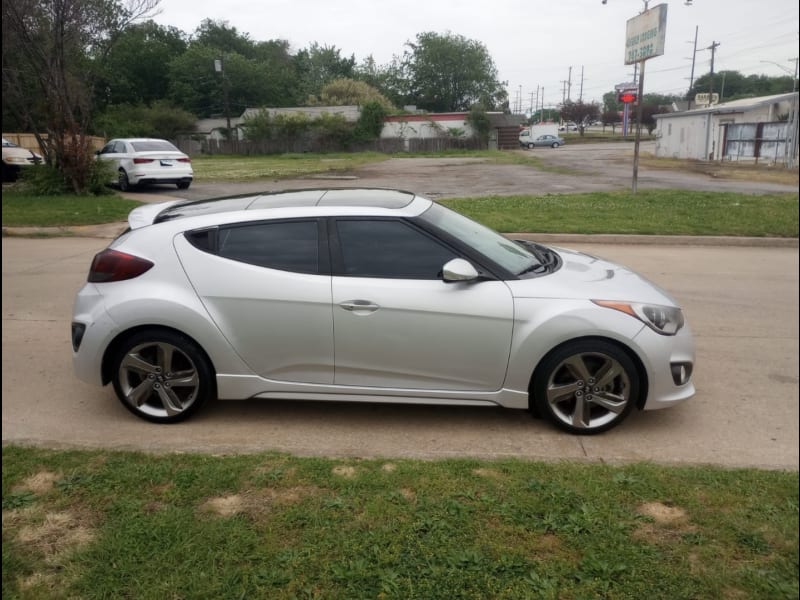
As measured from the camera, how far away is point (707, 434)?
4.09 meters

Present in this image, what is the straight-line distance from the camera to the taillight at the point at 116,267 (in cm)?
426

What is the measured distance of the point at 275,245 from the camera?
4234 mm

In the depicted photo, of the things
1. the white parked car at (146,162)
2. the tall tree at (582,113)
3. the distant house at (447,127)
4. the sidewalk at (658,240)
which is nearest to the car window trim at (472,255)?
the sidewalk at (658,240)

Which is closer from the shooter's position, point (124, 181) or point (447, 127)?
point (124, 181)

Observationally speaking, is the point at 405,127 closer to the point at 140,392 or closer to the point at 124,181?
the point at 124,181

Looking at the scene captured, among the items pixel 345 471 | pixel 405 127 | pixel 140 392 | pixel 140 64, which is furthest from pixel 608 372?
pixel 405 127

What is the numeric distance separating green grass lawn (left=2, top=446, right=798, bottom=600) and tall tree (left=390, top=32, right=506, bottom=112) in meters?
18.2

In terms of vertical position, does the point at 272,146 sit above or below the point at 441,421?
above

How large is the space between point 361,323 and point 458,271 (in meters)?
0.67

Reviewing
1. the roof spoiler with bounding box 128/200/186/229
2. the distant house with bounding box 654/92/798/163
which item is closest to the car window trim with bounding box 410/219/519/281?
the roof spoiler with bounding box 128/200/186/229

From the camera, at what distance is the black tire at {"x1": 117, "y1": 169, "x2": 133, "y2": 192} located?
1770cm

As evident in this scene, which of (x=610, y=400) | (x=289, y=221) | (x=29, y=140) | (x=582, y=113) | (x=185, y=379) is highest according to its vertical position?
(x=582, y=113)

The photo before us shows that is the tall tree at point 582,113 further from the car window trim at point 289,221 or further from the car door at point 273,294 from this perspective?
the car door at point 273,294

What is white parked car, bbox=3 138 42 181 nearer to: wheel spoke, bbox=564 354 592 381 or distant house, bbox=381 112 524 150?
distant house, bbox=381 112 524 150
